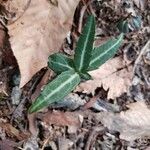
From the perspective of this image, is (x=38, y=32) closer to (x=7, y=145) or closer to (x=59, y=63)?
(x=59, y=63)

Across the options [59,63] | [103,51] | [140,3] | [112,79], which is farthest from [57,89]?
[140,3]

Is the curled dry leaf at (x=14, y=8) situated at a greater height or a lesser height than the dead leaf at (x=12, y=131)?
greater

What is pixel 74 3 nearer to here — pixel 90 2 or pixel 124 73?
pixel 90 2

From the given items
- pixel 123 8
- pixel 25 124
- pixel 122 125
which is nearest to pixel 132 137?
pixel 122 125

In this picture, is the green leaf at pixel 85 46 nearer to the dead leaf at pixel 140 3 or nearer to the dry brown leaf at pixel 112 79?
the dry brown leaf at pixel 112 79

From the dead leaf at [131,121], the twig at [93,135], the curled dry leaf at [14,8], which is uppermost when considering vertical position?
the curled dry leaf at [14,8]

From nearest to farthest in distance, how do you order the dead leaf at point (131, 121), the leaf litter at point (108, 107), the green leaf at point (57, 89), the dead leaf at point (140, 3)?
the green leaf at point (57, 89) → the leaf litter at point (108, 107) → the dead leaf at point (131, 121) → the dead leaf at point (140, 3)

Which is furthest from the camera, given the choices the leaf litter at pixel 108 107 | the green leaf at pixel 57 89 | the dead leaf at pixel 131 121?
the dead leaf at pixel 131 121

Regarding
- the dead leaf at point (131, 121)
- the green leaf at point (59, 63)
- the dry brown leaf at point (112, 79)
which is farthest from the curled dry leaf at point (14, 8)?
the dead leaf at point (131, 121)
